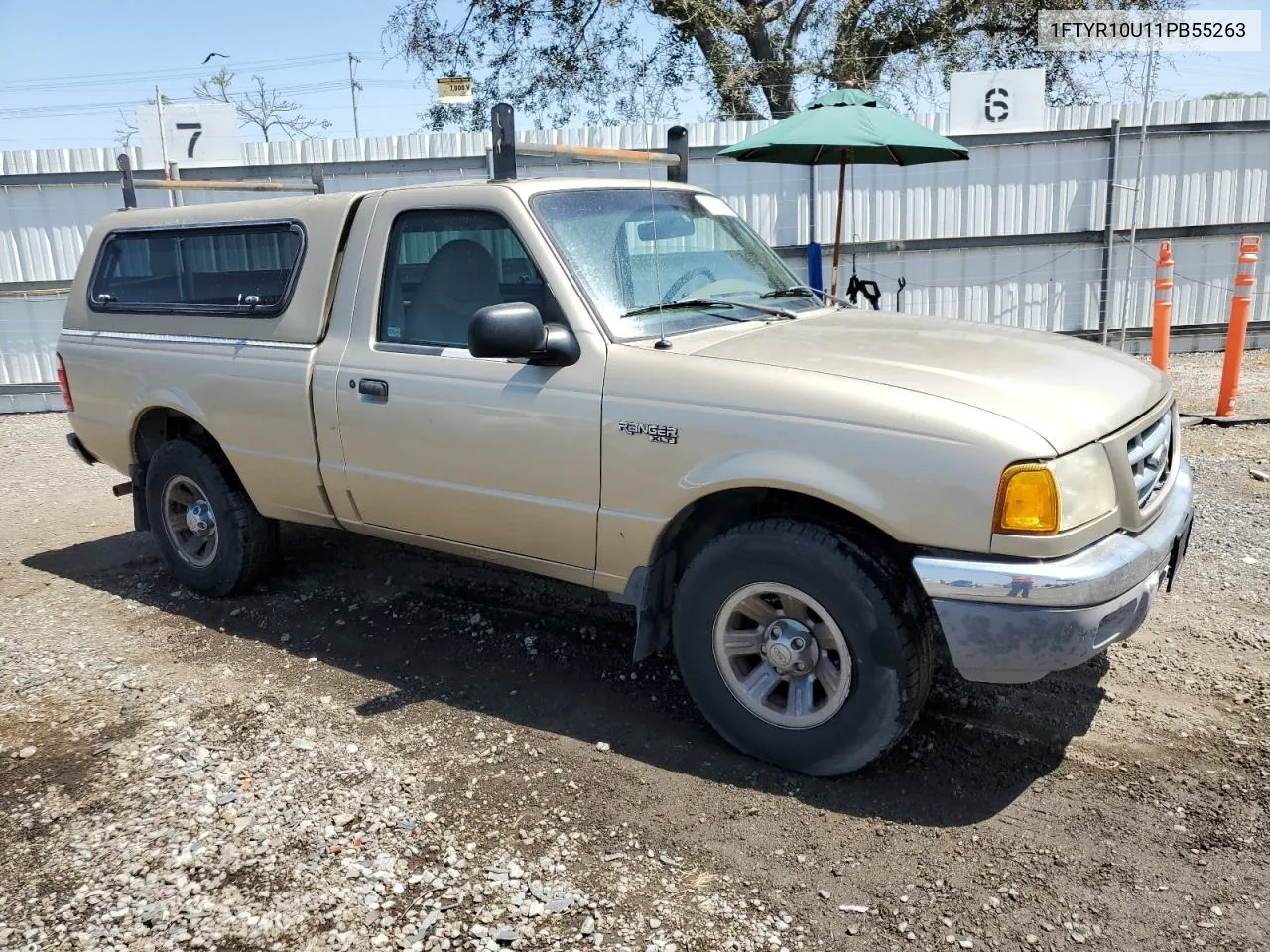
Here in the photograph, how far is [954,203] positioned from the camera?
11.9 metres

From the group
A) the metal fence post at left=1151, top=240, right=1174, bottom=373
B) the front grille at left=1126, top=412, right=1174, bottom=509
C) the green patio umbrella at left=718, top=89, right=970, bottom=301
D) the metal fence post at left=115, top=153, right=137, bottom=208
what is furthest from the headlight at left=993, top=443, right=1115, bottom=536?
the metal fence post at left=1151, top=240, right=1174, bottom=373

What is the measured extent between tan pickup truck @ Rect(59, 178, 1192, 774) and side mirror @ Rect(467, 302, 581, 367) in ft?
0.04

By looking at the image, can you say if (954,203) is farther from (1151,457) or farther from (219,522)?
(219,522)

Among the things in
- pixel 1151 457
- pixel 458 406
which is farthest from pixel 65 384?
pixel 1151 457

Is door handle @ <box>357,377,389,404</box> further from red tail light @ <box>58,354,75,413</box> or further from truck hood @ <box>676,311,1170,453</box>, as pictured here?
red tail light @ <box>58,354,75,413</box>

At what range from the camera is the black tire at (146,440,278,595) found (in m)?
5.12

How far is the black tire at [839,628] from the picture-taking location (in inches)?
124

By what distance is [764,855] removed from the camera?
119 inches

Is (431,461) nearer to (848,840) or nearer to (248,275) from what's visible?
(248,275)

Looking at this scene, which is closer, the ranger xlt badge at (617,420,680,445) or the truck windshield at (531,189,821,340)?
the ranger xlt badge at (617,420,680,445)

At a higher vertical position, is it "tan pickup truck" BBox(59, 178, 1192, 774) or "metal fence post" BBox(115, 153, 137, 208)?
"metal fence post" BBox(115, 153, 137, 208)

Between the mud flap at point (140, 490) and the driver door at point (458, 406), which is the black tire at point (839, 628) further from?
the mud flap at point (140, 490)

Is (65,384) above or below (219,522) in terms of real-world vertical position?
above

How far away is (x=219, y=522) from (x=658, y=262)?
2.71 meters
